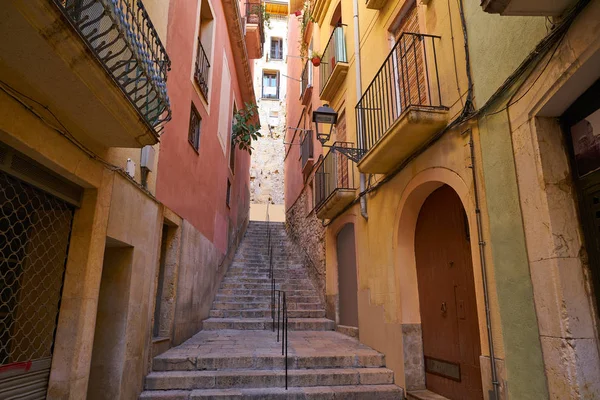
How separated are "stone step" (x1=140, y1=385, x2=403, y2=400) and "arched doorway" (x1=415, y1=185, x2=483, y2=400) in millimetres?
703

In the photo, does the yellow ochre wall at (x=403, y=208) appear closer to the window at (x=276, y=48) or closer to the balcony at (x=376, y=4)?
the balcony at (x=376, y=4)

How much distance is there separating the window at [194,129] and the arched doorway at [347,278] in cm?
384

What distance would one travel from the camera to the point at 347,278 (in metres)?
8.94

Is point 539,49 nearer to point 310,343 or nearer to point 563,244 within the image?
point 563,244

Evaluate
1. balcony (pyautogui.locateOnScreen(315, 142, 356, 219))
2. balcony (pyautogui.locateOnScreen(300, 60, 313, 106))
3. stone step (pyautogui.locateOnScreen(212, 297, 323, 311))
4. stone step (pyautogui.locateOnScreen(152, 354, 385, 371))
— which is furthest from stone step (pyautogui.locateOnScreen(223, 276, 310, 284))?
balcony (pyautogui.locateOnScreen(300, 60, 313, 106))

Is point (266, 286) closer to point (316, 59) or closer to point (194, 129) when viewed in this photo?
point (194, 129)

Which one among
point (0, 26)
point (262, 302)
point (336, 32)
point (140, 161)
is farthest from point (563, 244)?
point (262, 302)

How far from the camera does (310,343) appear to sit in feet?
24.2

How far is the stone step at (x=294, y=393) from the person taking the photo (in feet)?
17.0

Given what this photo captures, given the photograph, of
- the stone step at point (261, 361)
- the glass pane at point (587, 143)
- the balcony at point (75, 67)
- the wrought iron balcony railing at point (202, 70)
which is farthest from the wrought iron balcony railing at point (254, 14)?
the glass pane at point (587, 143)

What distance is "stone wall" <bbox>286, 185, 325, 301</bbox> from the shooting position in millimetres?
10742

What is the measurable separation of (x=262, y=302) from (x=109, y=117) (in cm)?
752

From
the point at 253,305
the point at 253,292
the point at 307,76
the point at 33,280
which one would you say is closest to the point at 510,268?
the point at 33,280

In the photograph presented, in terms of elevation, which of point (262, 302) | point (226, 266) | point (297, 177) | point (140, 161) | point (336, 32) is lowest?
point (262, 302)
